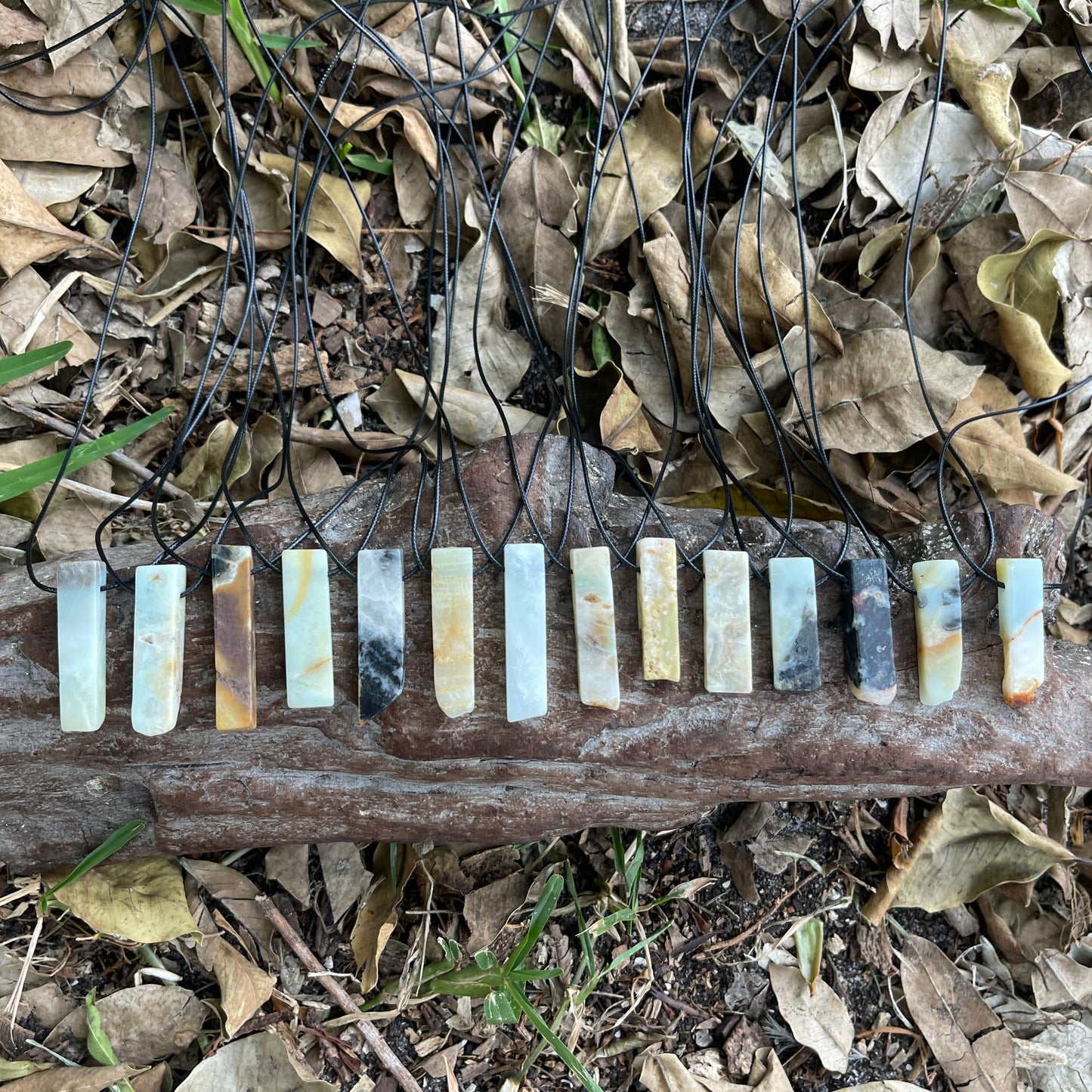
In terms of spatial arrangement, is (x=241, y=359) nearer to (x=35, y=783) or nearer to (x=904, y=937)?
(x=35, y=783)

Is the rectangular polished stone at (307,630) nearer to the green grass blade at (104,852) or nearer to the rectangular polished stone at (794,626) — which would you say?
the green grass blade at (104,852)

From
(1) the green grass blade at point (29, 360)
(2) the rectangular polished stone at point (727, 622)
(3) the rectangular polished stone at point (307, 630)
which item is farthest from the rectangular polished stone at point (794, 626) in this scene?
(1) the green grass blade at point (29, 360)

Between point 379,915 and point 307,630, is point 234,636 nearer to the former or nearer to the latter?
point 307,630

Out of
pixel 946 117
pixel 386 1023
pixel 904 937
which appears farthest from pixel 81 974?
pixel 946 117

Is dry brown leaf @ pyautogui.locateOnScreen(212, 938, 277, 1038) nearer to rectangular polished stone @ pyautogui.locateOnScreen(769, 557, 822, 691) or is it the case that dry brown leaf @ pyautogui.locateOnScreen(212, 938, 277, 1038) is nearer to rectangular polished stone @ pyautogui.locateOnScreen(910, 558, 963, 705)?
rectangular polished stone @ pyautogui.locateOnScreen(769, 557, 822, 691)

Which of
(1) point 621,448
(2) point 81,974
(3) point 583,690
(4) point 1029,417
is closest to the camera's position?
(3) point 583,690

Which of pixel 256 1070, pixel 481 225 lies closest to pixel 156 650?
pixel 256 1070

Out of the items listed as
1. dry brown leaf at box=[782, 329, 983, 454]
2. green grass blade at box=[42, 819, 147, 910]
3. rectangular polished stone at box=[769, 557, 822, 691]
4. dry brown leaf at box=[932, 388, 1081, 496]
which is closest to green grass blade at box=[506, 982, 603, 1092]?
rectangular polished stone at box=[769, 557, 822, 691]
